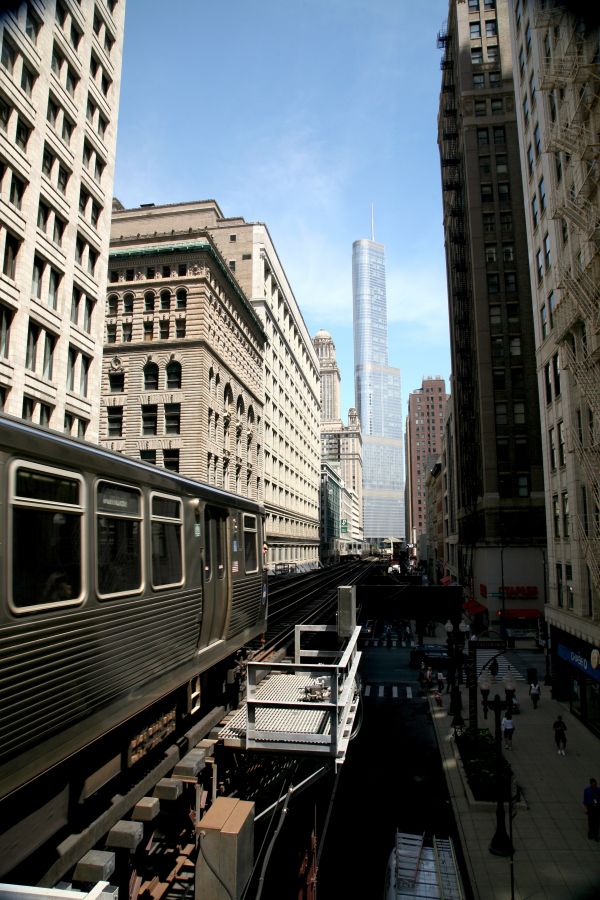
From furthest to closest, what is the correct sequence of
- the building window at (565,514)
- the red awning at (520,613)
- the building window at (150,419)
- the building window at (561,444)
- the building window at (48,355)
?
the building window at (150,419) → the red awning at (520,613) → the building window at (48,355) → the building window at (561,444) → the building window at (565,514)

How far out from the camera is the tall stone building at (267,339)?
54562 mm

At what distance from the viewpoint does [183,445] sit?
50.9 m

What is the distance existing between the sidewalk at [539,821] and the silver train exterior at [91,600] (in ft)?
35.5

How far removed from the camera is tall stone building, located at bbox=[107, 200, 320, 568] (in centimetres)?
5456

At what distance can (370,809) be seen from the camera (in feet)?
63.3

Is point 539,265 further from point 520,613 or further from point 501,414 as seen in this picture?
point 520,613

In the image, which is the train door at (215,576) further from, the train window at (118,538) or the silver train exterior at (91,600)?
the train window at (118,538)

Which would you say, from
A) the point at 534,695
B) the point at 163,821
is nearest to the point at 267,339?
the point at 534,695

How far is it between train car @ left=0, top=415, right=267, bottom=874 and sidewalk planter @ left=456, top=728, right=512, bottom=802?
47.1ft

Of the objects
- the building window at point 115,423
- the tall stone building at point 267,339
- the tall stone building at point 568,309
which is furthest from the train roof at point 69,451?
the building window at point 115,423

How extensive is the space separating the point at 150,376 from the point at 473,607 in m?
35.8

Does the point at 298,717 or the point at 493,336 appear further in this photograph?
the point at 493,336

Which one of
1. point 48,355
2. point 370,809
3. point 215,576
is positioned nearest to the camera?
point 215,576

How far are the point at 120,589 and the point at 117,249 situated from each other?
5471 cm
